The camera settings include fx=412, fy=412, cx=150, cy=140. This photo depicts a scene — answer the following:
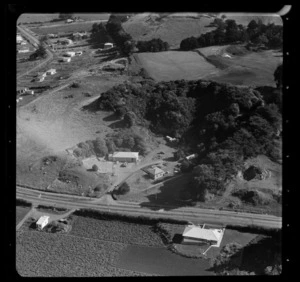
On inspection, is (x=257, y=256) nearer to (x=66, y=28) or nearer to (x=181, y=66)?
(x=181, y=66)

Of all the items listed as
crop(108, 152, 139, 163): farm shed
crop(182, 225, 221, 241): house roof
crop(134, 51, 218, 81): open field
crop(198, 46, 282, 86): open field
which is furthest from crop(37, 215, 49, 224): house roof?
crop(198, 46, 282, 86): open field

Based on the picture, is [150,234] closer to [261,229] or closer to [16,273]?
[261,229]

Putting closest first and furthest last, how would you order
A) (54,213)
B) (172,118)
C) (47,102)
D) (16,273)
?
(16,273) < (54,213) < (172,118) < (47,102)

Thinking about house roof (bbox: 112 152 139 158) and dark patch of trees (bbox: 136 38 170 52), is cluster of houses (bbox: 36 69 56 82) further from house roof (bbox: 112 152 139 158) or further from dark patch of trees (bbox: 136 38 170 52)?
house roof (bbox: 112 152 139 158)

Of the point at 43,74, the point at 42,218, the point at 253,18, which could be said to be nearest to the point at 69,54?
the point at 43,74

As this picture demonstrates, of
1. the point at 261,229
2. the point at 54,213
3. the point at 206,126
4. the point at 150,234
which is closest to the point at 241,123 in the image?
the point at 206,126

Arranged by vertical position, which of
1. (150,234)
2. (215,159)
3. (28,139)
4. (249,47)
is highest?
(249,47)

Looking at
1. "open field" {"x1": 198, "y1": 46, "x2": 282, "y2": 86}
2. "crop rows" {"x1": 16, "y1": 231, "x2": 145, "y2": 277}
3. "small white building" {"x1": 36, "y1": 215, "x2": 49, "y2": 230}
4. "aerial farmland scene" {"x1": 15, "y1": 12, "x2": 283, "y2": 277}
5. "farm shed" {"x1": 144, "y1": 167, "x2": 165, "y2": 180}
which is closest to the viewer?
"crop rows" {"x1": 16, "y1": 231, "x2": 145, "y2": 277}
